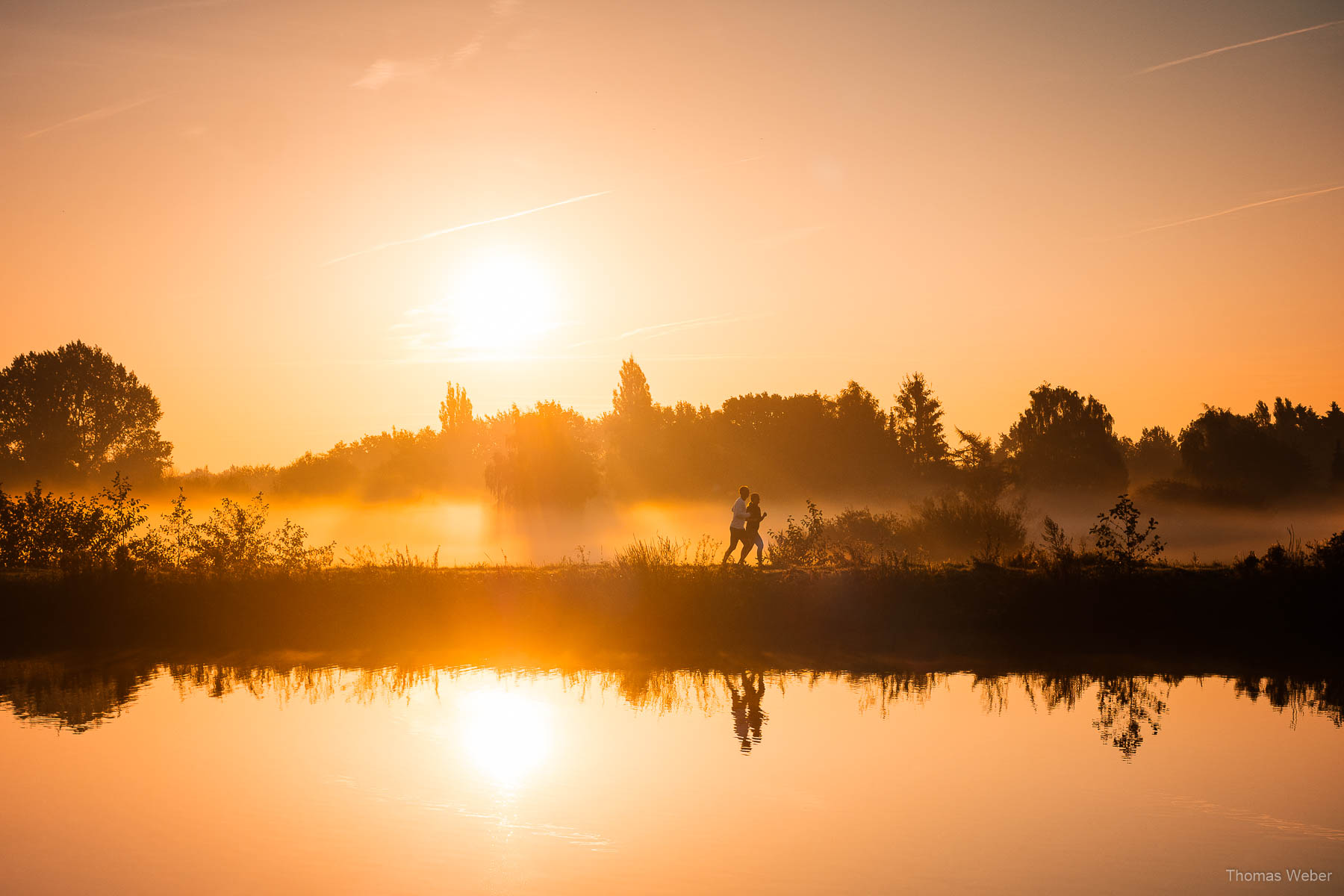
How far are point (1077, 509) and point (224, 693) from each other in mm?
77241

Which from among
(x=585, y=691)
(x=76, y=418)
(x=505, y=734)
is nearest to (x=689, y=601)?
(x=585, y=691)

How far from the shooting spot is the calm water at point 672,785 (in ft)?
37.3

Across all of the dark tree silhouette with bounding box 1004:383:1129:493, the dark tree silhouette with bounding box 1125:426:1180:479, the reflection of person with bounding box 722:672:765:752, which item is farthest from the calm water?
the dark tree silhouette with bounding box 1125:426:1180:479

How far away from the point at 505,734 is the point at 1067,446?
87.1m

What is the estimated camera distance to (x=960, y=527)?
135 ft

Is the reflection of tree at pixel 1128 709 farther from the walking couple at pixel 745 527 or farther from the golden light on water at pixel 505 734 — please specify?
the walking couple at pixel 745 527

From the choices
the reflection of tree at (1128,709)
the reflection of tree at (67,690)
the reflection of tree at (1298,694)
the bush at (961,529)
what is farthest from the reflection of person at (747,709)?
the bush at (961,529)

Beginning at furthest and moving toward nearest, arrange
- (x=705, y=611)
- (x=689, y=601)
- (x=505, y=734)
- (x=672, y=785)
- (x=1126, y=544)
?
(x=1126, y=544)
(x=689, y=601)
(x=705, y=611)
(x=505, y=734)
(x=672, y=785)

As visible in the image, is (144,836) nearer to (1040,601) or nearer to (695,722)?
(695,722)

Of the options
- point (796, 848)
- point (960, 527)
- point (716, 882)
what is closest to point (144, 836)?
point (716, 882)

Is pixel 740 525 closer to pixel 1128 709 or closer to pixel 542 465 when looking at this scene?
pixel 1128 709

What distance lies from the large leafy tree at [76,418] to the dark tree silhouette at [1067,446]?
269 ft

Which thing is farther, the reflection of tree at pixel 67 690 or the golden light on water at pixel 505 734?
the reflection of tree at pixel 67 690

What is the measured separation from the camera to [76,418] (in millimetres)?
92250
